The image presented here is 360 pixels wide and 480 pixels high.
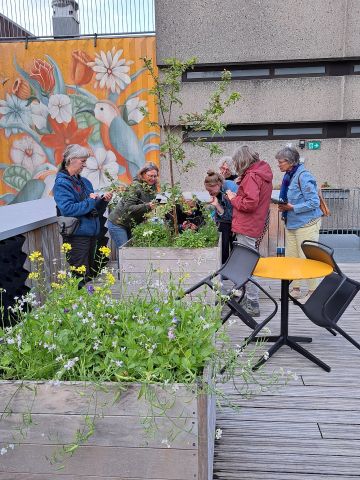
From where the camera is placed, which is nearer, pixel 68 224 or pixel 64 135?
pixel 68 224

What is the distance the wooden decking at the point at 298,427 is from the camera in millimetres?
2424

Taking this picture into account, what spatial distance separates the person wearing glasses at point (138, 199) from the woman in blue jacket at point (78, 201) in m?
0.33

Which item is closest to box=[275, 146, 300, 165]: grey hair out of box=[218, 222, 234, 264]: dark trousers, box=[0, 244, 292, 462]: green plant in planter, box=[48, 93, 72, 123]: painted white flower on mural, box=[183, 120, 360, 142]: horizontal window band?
box=[218, 222, 234, 264]: dark trousers

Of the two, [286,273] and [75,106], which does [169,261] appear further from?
[75,106]

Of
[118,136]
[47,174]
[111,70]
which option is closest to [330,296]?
[118,136]

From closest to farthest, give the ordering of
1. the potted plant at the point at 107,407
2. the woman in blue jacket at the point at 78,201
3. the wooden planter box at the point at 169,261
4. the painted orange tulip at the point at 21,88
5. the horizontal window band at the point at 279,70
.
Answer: the potted plant at the point at 107,407, the wooden planter box at the point at 169,261, the woman in blue jacket at the point at 78,201, the horizontal window band at the point at 279,70, the painted orange tulip at the point at 21,88

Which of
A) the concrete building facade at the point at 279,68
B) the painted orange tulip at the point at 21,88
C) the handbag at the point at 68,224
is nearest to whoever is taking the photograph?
the handbag at the point at 68,224

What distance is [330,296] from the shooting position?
11.7 feet

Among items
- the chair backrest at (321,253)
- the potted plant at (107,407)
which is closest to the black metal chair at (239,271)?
the chair backrest at (321,253)

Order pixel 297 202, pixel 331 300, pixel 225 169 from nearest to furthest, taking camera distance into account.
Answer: pixel 331 300 → pixel 297 202 → pixel 225 169

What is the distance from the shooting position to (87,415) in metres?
1.67

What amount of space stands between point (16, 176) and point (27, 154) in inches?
31.0

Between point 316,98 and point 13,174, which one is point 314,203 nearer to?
point 316,98

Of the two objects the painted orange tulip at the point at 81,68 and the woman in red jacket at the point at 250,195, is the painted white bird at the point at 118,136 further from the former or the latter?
the woman in red jacket at the point at 250,195
